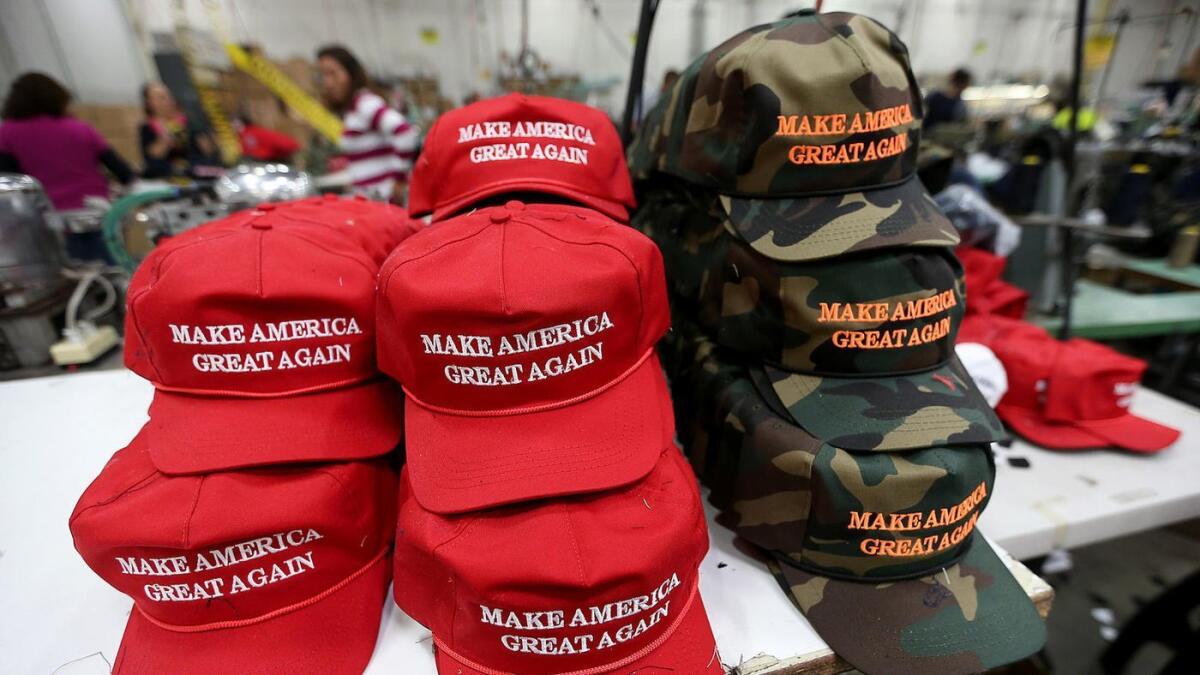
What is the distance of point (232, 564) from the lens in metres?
0.47

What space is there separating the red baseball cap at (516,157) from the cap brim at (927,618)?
52 cm

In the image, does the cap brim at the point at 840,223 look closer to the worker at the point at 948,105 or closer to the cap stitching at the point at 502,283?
the cap stitching at the point at 502,283

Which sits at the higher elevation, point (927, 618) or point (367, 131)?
point (367, 131)

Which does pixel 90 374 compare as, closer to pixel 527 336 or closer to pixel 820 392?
pixel 527 336

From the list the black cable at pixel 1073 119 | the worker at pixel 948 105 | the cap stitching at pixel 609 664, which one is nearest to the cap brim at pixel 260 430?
the cap stitching at pixel 609 664

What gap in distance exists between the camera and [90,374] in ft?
3.38

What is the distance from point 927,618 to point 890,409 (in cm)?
22

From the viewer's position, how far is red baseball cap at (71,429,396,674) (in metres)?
0.46

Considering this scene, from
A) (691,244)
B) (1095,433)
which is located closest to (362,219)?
(691,244)

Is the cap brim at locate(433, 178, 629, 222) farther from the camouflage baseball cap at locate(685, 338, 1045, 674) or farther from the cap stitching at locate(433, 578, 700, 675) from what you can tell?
the cap stitching at locate(433, 578, 700, 675)

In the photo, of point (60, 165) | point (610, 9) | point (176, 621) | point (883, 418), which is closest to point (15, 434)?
point (176, 621)

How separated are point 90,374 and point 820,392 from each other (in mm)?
1345

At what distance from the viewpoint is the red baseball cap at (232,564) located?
0.46 m

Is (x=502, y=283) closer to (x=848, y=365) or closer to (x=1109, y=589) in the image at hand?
(x=848, y=365)
